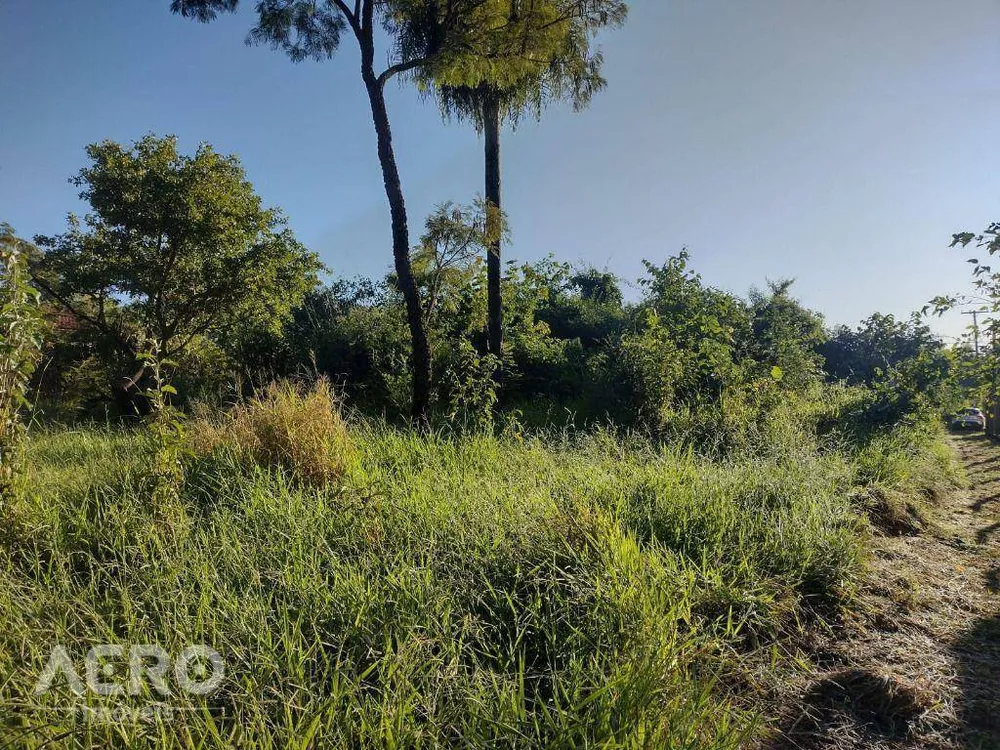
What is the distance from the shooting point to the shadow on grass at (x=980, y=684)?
6.68 feet

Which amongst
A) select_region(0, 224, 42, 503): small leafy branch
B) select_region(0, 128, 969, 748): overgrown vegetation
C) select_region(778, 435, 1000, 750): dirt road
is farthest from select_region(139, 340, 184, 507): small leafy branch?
select_region(778, 435, 1000, 750): dirt road

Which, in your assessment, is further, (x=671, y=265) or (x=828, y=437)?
(x=671, y=265)

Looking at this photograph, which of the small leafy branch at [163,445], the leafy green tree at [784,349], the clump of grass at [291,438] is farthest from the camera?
the leafy green tree at [784,349]

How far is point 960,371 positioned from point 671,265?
464 centimetres

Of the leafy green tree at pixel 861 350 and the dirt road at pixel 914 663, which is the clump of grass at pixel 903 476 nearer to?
→ the dirt road at pixel 914 663

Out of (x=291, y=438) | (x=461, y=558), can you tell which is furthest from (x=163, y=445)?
(x=461, y=558)

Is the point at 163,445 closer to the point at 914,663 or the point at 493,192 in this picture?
the point at 914,663

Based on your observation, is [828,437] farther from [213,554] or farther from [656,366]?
[213,554]

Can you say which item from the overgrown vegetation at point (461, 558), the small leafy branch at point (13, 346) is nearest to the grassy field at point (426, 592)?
the overgrown vegetation at point (461, 558)

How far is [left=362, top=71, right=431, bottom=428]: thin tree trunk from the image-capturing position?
7453mm

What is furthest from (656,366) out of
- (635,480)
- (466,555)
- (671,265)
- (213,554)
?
(213,554)

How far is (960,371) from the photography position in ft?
20.5

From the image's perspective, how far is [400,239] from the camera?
7516 mm

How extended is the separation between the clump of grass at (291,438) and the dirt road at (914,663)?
3.42 meters
